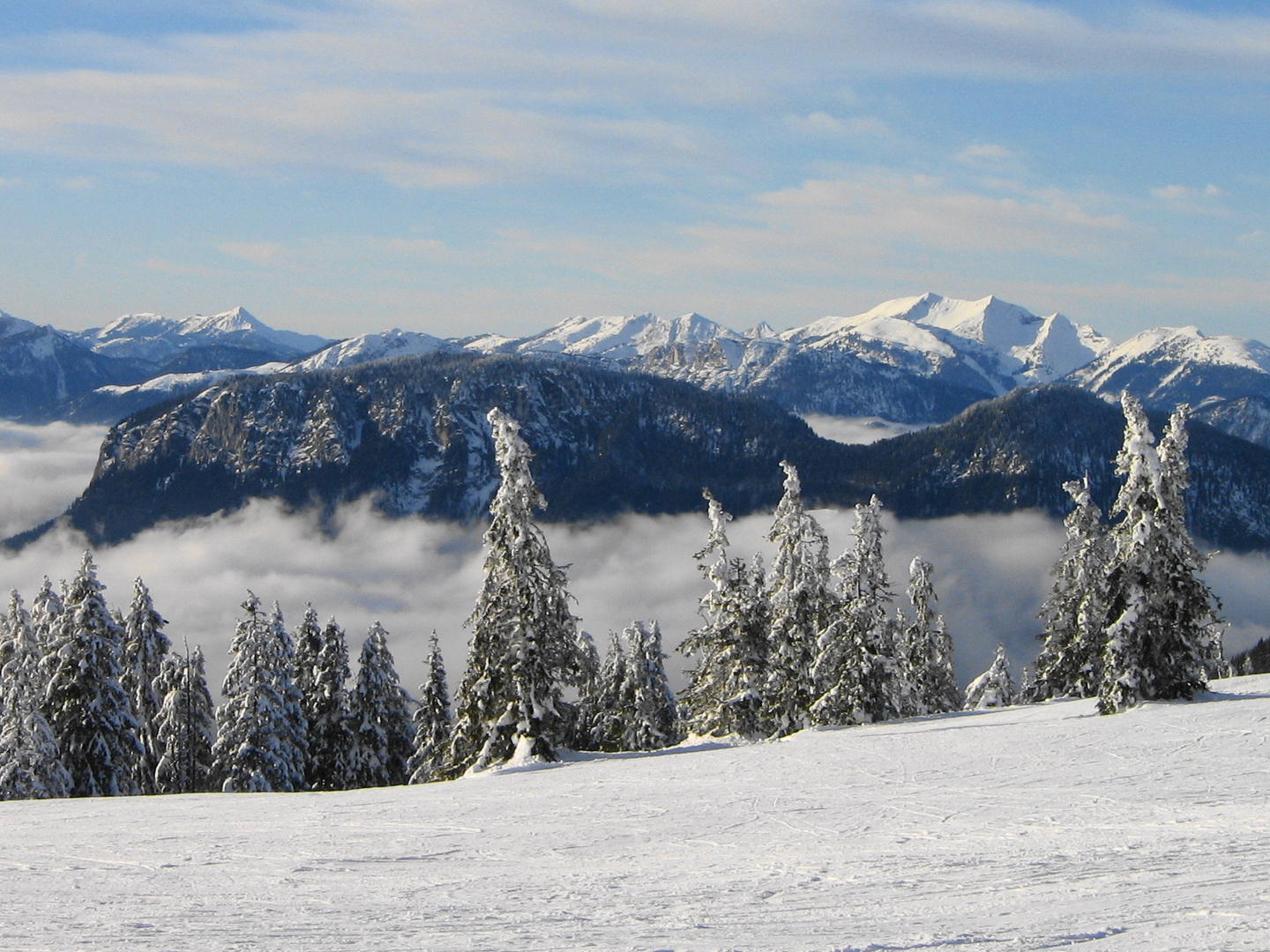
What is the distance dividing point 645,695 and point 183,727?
2256cm

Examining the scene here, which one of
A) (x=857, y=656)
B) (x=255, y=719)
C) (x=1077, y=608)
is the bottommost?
(x=255, y=719)

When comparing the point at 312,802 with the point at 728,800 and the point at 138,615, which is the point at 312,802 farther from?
the point at 138,615

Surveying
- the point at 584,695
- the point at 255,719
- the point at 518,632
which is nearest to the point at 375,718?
the point at 255,719

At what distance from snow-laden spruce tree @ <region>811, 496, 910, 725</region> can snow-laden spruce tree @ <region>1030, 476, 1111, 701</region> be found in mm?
9210

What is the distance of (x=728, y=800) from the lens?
23266 millimetres

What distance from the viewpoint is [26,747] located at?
37.5 meters

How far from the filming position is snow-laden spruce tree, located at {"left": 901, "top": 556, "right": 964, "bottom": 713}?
48.7m

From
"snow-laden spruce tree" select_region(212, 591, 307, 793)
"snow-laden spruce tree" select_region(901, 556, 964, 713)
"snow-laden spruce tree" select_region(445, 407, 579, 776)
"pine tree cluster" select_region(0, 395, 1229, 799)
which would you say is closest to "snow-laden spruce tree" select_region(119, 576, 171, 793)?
"pine tree cluster" select_region(0, 395, 1229, 799)

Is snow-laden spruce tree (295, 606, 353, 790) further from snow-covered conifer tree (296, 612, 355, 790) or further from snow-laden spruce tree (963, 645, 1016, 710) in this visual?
snow-laden spruce tree (963, 645, 1016, 710)

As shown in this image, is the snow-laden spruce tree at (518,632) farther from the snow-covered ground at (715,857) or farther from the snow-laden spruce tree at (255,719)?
the snow-laden spruce tree at (255,719)

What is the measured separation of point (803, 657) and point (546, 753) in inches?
404

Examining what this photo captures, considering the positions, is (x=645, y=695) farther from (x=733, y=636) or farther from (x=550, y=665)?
(x=550, y=665)

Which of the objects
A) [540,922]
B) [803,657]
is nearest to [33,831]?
[540,922]

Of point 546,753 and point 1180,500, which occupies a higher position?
point 1180,500
